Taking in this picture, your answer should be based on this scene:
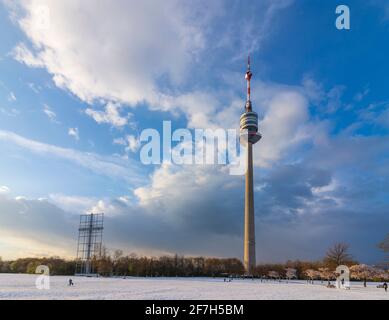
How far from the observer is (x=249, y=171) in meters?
144

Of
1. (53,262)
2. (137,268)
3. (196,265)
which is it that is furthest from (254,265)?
(53,262)

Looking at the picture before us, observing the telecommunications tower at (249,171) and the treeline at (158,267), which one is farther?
the telecommunications tower at (249,171)

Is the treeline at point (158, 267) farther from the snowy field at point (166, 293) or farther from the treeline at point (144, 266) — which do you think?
the snowy field at point (166, 293)

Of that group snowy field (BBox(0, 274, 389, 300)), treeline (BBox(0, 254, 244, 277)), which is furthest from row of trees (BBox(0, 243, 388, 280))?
snowy field (BBox(0, 274, 389, 300))

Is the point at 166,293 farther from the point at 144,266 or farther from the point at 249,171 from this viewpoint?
the point at 249,171

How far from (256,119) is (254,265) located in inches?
2564

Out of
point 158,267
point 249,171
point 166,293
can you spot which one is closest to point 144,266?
point 158,267

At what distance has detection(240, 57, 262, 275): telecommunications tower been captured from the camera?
134 m

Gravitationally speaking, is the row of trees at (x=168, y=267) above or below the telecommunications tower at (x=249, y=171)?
below

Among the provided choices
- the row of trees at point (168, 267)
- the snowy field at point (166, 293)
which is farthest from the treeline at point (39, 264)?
the snowy field at point (166, 293)

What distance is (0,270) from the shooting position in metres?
142

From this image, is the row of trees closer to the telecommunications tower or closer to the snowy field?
the telecommunications tower

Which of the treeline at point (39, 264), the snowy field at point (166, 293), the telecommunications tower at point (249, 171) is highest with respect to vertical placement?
the telecommunications tower at point (249, 171)

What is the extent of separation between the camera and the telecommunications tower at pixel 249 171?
134125mm
